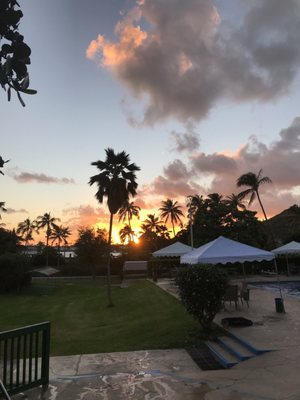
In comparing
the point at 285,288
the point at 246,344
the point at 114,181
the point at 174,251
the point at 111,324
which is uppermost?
the point at 114,181

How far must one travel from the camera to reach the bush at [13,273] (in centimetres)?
3822

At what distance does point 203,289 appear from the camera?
10.9 metres

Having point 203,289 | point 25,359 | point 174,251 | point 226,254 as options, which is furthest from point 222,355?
point 174,251

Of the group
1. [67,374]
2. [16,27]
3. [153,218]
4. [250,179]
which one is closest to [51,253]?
Result: [153,218]

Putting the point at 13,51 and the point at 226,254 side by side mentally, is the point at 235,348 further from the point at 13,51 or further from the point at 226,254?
the point at 13,51

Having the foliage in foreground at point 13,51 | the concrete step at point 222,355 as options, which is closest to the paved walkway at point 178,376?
the concrete step at point 222,355

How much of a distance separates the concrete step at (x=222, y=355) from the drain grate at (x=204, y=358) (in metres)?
0.10

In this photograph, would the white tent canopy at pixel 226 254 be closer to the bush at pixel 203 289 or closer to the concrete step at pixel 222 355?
the bush at pixel 203 289

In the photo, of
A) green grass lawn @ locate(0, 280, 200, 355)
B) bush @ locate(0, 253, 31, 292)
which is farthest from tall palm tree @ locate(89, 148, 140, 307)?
bush @ locate(0, 253, 31, 292)

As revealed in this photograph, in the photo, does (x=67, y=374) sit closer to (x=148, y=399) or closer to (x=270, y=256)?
(x=148, y=399)

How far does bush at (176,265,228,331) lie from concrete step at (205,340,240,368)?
0.94m

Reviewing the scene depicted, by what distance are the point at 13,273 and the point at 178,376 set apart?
1367 inches

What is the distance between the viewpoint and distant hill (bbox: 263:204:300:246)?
48759 millimetres

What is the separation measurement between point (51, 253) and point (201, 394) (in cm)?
6877
